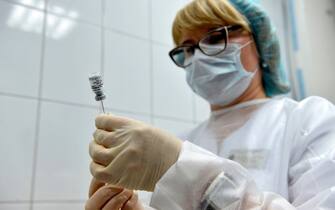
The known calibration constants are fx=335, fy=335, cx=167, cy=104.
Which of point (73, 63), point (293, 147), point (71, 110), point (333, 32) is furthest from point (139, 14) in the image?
point (333, 32)

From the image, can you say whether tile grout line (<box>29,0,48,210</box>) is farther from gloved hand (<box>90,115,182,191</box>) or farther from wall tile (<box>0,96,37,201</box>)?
gloved hand (<box>90,115,182,191</box>)

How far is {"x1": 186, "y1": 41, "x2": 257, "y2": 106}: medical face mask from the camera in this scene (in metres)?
0.95

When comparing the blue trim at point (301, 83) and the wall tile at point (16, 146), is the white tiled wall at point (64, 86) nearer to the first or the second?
the wall tile at point (16, 146)

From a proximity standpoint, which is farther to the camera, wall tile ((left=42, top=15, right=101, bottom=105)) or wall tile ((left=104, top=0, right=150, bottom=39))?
wall tile ((left=104, top=0, right=150, bottom=39))

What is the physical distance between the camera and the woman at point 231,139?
1.90ft

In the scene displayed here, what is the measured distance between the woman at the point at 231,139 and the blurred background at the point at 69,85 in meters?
0.18

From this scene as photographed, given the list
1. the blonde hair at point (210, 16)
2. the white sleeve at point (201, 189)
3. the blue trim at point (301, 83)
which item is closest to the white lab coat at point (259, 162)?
the white sleeve at point (201, 189)

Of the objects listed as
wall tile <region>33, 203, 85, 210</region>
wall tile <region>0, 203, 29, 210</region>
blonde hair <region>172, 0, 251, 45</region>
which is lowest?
wall tile <region>33, 203, 85, 210</region>

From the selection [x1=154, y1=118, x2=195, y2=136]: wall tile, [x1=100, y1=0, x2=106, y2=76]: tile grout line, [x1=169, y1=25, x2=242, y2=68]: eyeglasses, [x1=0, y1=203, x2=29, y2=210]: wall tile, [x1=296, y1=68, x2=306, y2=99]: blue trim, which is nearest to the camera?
[x1=0, y1=203, x2=29, y2=210]: wall tile

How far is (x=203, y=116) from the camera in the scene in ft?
4.50

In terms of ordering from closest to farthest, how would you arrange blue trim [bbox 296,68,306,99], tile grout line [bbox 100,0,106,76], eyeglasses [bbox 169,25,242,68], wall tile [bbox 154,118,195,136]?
eyeglasses [bbox 169,25,242,68]
tile grout line [bbox 100,0,106,76]
wall tile [bbox 154,118,195,136]
blue trim [bbox 296,68,306,99]

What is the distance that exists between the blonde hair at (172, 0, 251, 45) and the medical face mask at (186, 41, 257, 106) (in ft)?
0.23

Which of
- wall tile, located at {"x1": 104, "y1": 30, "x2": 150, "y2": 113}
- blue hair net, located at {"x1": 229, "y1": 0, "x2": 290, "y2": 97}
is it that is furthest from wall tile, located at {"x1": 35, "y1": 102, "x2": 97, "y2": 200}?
blue hair net, located at {"x1": 229, "y1": 0, "x2": 290, "y2": 97}

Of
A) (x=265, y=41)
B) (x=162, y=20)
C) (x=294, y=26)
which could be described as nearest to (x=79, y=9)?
(x=162, y=20)
